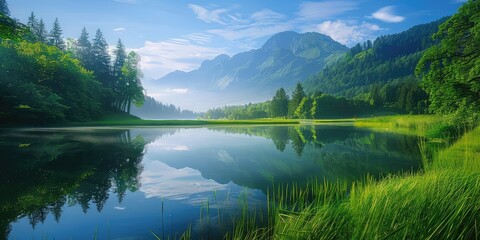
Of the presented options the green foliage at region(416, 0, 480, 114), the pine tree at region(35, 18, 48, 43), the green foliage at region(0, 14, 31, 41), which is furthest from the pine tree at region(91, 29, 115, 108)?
the green foliage at region(416, 0, 480, 114)

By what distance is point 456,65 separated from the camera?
17031 millimetres

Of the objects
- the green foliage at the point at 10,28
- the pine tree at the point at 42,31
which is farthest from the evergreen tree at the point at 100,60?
the green foliage at the point at 10,28

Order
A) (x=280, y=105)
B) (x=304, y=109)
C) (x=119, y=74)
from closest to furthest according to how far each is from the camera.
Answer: (x=119, y=74) → (x=304, y=109) → (x=280, y=105)

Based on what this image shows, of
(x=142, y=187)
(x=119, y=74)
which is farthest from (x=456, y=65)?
(x=119, y=74)

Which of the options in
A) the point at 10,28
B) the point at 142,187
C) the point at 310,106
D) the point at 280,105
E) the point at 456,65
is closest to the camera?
the point at 142,187

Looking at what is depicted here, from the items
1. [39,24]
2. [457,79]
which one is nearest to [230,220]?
[457,79]

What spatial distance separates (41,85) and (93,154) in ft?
142

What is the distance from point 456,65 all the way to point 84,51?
270 feet

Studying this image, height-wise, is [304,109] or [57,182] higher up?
[304,109]

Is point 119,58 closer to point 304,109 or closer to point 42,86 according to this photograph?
point 42,86

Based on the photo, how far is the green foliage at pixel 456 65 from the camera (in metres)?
15.7

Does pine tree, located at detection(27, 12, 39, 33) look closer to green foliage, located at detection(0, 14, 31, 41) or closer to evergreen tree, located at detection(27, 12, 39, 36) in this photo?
evergreen tree, located at detection(27, 12, 39, 36)

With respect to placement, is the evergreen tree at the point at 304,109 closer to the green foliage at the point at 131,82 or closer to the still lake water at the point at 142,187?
the green foliage at the point at 131,82

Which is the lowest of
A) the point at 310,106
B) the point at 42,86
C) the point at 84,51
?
the point at 310,106
